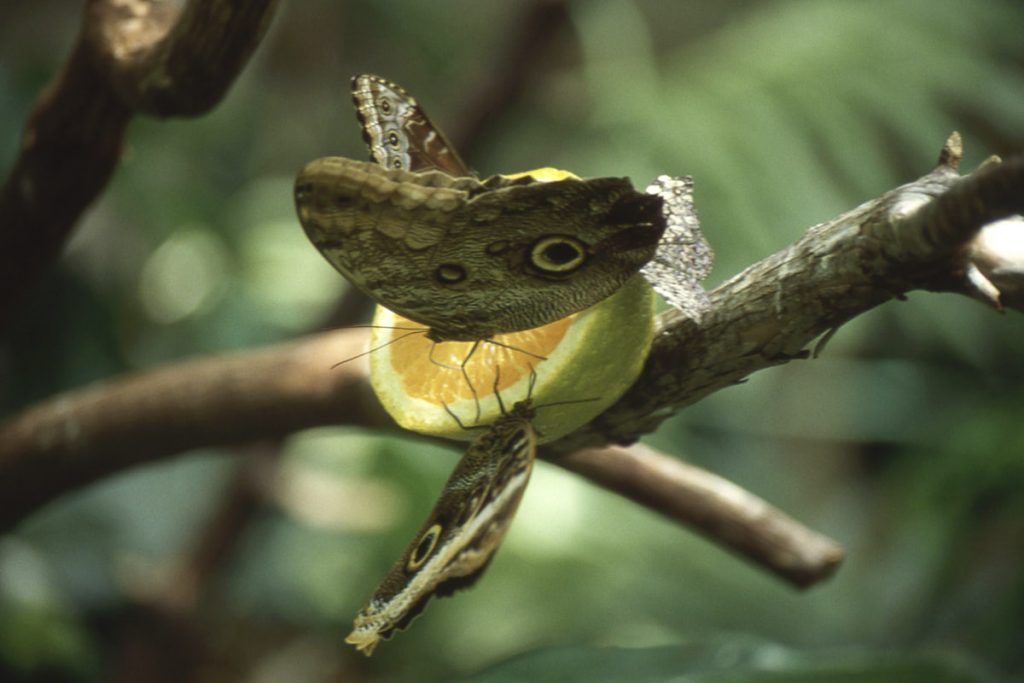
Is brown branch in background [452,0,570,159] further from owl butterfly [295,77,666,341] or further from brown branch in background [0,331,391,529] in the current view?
owl butterfly [295,77,666,341]

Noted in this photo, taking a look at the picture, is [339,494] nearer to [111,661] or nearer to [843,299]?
[111,661]

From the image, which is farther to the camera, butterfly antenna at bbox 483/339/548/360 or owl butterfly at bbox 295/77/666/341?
butterfly antenna at bbox 483/339/548/360

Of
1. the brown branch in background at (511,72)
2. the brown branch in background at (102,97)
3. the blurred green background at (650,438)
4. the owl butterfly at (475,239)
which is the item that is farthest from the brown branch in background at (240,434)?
the brown branch in background at (511,72)

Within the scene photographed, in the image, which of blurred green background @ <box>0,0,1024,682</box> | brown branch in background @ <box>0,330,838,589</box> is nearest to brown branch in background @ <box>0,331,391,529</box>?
brown branch in background @ <box>0,330,838,589</box>

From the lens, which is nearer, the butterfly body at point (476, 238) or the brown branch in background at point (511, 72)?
the butterfly body at point (476, 238)

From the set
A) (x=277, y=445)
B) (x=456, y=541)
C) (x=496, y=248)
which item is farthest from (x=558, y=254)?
(x=277, y=445)

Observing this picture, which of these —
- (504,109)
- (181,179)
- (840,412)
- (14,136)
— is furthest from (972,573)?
(14,136)

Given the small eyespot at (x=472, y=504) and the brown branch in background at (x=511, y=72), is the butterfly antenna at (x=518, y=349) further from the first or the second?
the brown branch in background at (x=511, y=72)
